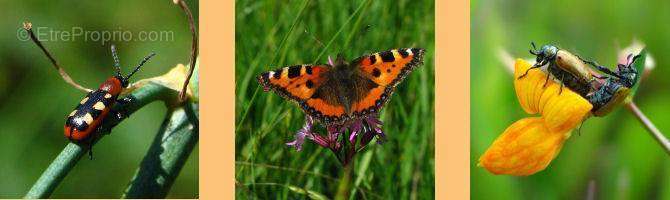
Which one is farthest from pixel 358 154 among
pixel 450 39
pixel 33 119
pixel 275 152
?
pixel 33 119

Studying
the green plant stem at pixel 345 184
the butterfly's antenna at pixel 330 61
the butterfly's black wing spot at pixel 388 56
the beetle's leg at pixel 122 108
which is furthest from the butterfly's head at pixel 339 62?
the beetle's leg at pixel 122 108

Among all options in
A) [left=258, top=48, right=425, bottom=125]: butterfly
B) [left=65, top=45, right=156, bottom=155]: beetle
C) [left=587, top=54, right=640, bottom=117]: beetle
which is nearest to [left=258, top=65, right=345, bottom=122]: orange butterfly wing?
[left=258, top=48, right=425, bottom=125]: butterfly

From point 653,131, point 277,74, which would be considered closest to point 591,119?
point 653,131

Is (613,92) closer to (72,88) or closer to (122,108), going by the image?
(122,108)

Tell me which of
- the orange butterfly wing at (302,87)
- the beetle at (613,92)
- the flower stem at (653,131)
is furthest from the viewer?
the orange butterfly wing at (302,87)

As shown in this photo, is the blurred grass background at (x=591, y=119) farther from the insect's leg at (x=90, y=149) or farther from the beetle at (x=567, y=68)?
the insect's leg at (x=90, y=149)
